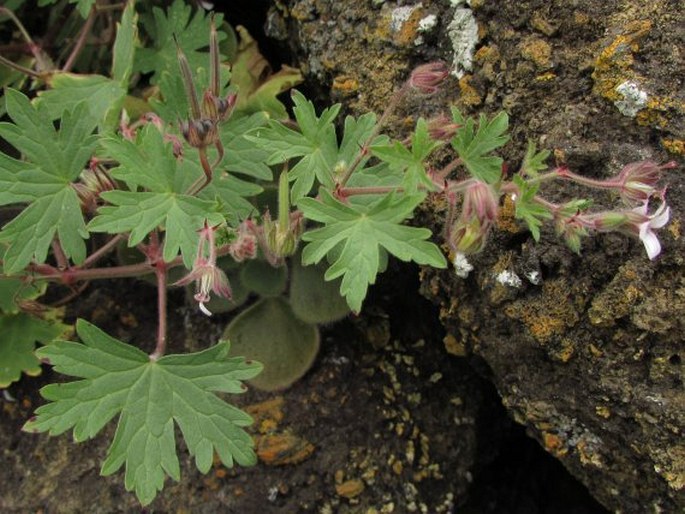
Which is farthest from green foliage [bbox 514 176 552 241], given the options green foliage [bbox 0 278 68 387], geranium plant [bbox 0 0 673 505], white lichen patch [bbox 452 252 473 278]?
green foliage [bbox 0 278 68 387]

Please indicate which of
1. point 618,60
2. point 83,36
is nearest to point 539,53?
point 618,60

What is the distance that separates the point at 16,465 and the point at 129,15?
1245mm

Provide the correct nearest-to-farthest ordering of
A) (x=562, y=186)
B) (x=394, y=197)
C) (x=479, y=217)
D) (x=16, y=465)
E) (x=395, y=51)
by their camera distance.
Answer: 1. (x=479, y=217)
2. (x=394, y=197)
3. (x=562, y=186)
4. (x=395, y=51)
5. (x=16, y=465)

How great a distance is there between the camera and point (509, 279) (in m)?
1.73

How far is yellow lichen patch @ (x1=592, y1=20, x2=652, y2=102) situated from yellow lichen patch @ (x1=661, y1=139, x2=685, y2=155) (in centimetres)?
14

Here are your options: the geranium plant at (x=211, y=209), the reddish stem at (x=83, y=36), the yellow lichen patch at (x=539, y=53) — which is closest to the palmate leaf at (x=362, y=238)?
the geranium plant at (x=211, y=209)

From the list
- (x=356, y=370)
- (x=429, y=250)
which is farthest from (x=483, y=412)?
(x=429, y=250)

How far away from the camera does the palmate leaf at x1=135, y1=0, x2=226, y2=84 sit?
2314 mm

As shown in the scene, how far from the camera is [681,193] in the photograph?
62.6 inches

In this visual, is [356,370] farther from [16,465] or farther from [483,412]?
[16,465]

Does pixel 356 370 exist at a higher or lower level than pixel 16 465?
higher

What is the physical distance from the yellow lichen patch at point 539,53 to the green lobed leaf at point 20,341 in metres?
1.43

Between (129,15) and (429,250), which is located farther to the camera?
(129,15)

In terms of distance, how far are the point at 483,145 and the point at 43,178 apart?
971 millimetres
